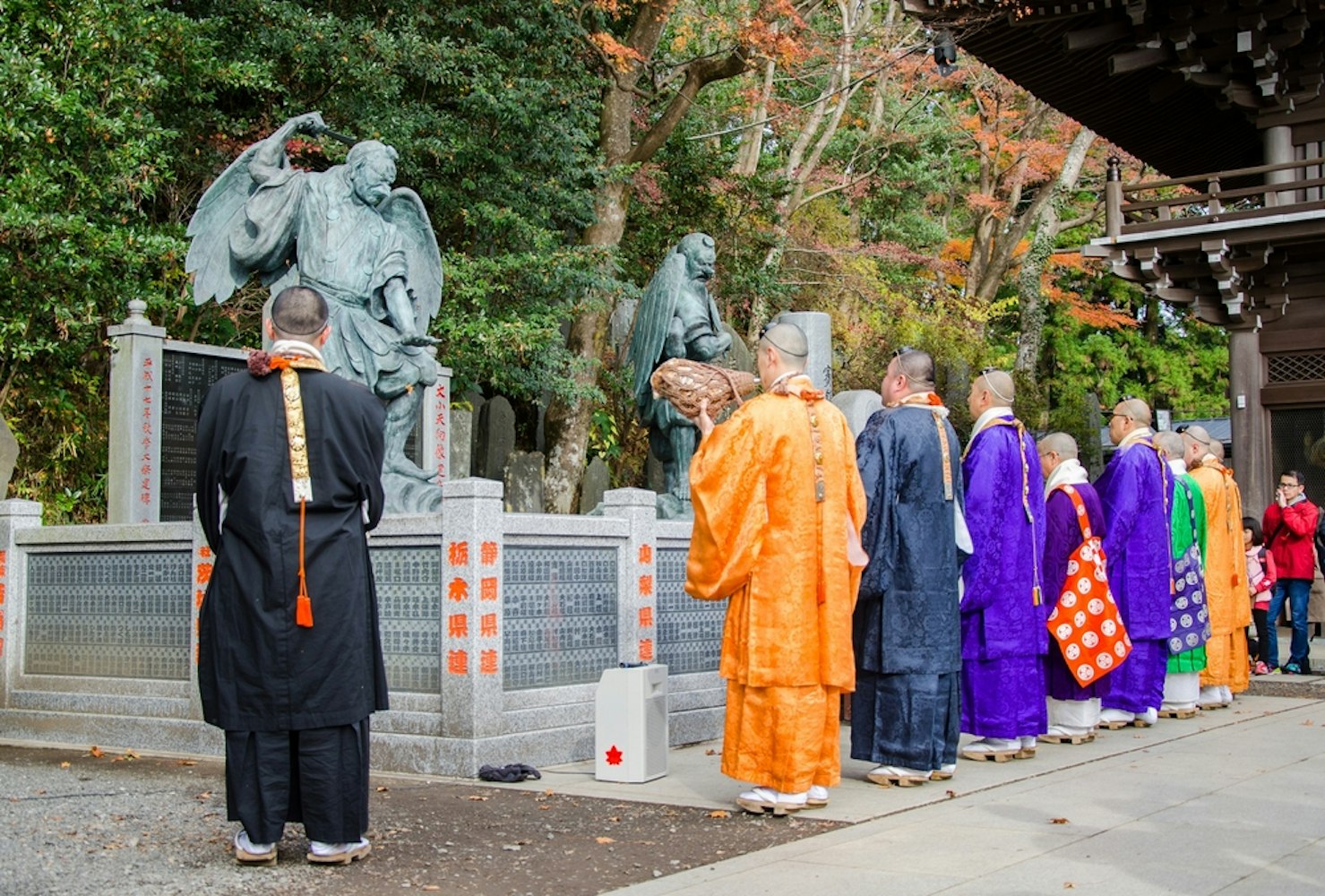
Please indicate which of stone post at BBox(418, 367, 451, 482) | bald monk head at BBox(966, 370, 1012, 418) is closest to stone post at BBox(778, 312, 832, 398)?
bald monk head at BBox(966, 370, 1012, 418)

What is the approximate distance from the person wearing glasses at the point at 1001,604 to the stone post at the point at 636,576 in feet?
6.02

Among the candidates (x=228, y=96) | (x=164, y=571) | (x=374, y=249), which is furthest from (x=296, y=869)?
(x=228, y=96)

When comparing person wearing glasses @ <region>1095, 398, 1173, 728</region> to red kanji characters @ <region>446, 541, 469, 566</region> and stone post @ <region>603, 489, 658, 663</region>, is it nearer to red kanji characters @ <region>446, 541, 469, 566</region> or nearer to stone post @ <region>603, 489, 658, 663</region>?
stone post @ <region>603, 489, 658, 663</region>

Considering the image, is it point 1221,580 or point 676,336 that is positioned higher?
point 676,336

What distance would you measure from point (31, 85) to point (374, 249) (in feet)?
15.2

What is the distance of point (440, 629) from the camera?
6914 millimetres

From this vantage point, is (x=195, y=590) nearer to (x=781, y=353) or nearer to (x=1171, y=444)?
(x=781, y=353)

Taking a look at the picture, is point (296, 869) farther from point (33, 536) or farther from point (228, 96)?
point (228, 96)

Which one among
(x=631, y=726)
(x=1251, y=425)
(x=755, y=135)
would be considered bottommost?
(x=631, y=726)

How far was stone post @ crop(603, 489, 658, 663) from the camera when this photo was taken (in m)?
7.83

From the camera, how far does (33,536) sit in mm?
8805

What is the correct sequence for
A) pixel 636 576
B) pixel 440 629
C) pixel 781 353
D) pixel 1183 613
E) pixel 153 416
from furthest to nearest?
pixel 153 416 → pixel 1183 613 → pixel 636 576 → pixel 440 629 → pixel 781 353

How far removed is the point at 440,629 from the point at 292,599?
220cm

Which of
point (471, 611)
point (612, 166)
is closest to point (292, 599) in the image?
point (471, 611)
